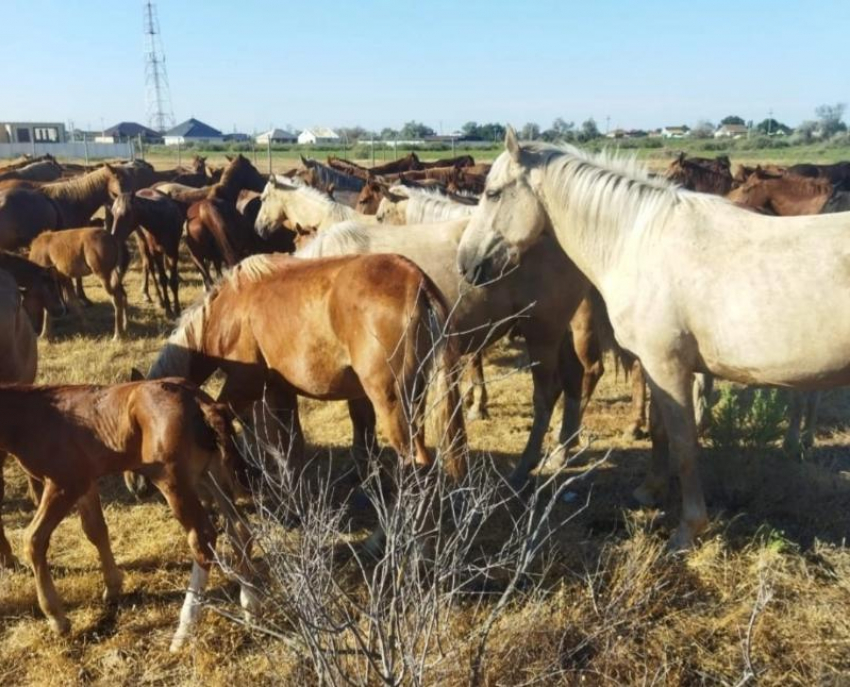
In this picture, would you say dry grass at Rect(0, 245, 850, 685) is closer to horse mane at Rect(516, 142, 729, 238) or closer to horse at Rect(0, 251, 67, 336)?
horse at Rect(0, 251, 67, 336)

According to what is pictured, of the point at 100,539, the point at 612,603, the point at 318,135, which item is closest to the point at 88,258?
the point at 100,539

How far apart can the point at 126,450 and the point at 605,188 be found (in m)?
2.86

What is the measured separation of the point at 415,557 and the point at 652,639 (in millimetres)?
1604

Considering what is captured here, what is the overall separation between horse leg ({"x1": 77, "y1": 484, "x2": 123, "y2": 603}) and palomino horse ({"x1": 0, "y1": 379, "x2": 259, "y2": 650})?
197 millimetres

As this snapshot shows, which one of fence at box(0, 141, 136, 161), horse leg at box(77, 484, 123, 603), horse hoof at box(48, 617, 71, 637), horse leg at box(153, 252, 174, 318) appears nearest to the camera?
horse hoof at box(48, 617, 71, 637)

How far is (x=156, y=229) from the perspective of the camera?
34.4 feet

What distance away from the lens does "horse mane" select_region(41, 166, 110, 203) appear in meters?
12.4

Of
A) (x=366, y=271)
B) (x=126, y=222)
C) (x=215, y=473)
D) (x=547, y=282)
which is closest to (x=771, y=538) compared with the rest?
(x=547, y=282)

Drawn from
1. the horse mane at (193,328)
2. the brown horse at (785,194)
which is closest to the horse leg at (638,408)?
the horse mane at (193,328)

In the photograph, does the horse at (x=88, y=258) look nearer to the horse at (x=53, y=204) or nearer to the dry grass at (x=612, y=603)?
the horse at (x=53, y=204)

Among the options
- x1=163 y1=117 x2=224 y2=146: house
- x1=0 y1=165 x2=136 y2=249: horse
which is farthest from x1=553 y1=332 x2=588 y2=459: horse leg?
x1=163 y1=117 x2=224 y2=146: house

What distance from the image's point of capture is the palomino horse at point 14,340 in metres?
4.55

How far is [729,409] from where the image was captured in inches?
204

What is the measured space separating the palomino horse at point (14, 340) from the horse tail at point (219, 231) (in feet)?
16.9
